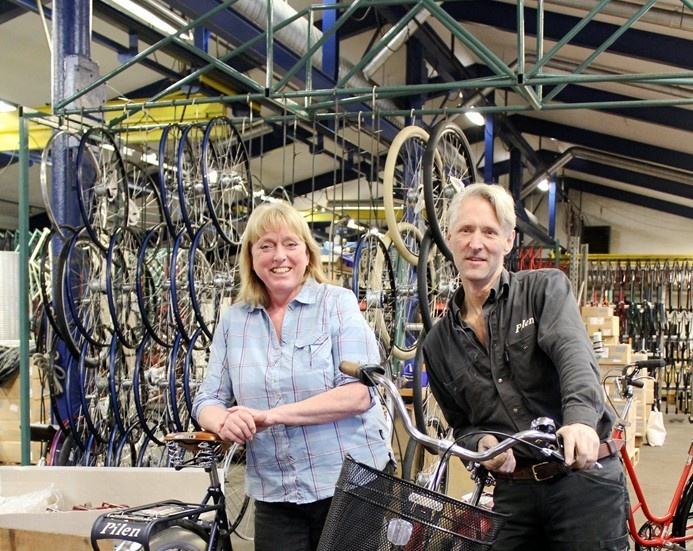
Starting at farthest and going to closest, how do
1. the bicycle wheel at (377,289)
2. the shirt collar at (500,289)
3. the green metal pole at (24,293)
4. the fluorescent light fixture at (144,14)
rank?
1. the fluorescent light fixture at (144,14)
2. the bicycle wheel at (377,289)
3. the green metal pole at (24,293)
4. the shirt collar at (500,289)

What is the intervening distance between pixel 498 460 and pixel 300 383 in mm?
587

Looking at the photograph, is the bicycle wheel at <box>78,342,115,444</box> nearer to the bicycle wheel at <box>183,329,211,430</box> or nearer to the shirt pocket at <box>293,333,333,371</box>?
the bicycle wheel at <box>183,329,211,430</box>

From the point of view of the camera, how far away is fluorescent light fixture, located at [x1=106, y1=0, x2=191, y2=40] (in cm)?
542

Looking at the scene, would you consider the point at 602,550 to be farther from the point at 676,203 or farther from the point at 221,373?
the point at 676,203

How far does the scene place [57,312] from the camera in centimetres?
475

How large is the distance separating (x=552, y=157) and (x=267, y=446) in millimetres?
14525

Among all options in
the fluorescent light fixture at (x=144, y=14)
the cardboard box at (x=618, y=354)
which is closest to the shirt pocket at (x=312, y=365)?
the fluorescent light fixture at (x=144, y=14)

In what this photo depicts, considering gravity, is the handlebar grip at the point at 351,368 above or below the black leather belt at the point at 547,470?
above

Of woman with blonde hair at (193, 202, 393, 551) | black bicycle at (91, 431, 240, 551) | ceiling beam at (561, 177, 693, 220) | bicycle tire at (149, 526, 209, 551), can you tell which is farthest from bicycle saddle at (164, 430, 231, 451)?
ceiling beam at (561, 177, 693, 220)

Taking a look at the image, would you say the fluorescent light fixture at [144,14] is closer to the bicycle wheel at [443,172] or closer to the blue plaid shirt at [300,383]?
the bicycle wheel at [443,172]

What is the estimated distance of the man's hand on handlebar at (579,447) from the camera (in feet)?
4.85

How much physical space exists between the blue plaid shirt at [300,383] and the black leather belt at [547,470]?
0.44m

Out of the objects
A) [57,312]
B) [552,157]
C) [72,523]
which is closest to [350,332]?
[72,523]

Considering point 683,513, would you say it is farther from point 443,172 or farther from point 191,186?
point 191,186
